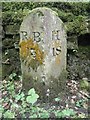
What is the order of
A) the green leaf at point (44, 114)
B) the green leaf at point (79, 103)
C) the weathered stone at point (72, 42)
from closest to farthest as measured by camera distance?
the green leaf at point (44, 114)
the green leaf at point (79, 103)
the weathered stone at point (72, 42)

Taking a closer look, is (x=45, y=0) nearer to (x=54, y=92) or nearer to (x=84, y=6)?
(x=84, y=6)

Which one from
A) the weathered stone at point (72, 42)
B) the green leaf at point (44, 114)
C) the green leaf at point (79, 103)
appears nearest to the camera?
the green leaf at point (44, 114)

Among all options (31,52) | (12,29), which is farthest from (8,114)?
(12,29)

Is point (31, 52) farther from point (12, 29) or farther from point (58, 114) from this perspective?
point (12, 29)

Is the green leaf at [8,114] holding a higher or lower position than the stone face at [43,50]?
lower

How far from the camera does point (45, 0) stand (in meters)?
4.19

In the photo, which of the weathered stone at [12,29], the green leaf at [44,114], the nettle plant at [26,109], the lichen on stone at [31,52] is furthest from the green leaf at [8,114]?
the weathered stone at [12,29]

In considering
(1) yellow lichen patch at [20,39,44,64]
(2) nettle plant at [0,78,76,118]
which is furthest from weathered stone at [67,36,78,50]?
(2) nettle plant at [0,78,76,118]

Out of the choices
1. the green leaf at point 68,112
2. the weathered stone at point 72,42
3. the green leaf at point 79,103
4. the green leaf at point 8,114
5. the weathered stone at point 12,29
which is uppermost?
the weathered stone at point 12,29

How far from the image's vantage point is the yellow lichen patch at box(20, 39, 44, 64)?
3260mm

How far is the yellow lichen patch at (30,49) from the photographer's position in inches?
128

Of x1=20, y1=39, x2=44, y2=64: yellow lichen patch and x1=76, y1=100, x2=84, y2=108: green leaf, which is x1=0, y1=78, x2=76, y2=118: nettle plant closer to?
x1=76, y1=100, x2=84, y2=108: green leaf

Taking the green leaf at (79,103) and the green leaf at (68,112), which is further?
the green leaf at (79,103)

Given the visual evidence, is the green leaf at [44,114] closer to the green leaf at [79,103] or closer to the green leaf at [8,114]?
the green leaf at [8,114]
